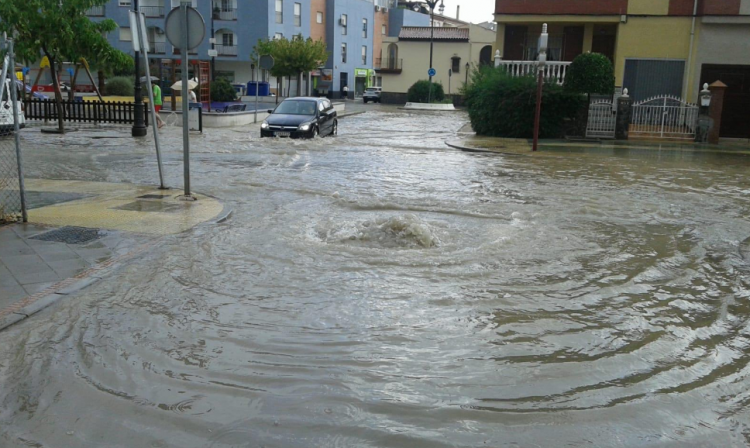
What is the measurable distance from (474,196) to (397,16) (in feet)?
258

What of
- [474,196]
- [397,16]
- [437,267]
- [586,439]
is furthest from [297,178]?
[397,16]

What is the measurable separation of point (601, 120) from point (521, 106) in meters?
2.85

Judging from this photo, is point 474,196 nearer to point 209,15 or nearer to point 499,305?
point 499,305

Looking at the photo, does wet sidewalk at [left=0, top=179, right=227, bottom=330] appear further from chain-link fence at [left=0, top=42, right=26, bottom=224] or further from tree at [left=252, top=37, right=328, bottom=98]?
tree at [left=252, top=37, right=328, bottom=98]

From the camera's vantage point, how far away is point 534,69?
2752 centimetres

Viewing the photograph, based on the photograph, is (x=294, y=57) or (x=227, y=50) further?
(x=227, y=50)

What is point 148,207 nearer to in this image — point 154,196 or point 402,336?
point 154,196

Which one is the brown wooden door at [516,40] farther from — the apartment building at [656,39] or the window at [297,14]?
the window at [297,14]

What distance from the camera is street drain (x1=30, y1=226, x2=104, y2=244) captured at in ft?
26.8

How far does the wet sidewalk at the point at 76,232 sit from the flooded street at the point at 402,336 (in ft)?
0.91

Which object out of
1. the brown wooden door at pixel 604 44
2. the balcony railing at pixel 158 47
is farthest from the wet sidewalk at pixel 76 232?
the balcony railing at pixel 158 47

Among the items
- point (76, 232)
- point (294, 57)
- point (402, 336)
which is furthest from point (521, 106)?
point (294, 57)

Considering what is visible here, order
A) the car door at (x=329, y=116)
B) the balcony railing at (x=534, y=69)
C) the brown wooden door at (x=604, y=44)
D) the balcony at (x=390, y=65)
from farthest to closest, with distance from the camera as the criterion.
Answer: the balcony at (x=390, y=65)
the brown wooden door at (x=604, y=44)
the balcony railing at (x=534, y=69)
the car door at (x=329, y=116)

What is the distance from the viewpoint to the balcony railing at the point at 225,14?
61375 millimetres
